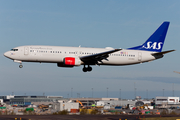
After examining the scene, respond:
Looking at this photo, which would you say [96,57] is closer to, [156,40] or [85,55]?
[85,55]

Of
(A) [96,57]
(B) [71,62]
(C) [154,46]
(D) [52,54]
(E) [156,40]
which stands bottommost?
(B) [71,62]

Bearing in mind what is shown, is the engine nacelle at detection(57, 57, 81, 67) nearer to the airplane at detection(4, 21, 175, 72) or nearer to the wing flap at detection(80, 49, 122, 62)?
the airplane at detection(4, 21, 175, 72)

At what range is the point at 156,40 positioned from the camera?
63.2m

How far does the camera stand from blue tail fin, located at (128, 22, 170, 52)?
62.2 m

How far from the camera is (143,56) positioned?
196ft

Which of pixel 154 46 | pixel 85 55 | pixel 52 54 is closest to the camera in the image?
pixel 52 54

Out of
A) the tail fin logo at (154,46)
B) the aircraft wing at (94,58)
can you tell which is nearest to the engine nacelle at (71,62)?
the aircraft wing at (94,58)

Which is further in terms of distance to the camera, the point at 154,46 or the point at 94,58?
the point at 154,46

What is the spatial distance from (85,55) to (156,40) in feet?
62.0

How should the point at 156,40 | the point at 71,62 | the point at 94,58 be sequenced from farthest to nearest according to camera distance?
the point at 156,40 → the point at 94,58 → the point at 71,62

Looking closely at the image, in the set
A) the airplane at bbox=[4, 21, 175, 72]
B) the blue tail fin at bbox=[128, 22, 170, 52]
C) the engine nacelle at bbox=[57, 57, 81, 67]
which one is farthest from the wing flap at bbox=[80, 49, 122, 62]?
the blue tail fin at bbox=[128, 22, 170, 52]

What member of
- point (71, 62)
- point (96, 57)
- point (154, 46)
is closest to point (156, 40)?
point (154, 46)

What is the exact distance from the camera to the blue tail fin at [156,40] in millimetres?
62250

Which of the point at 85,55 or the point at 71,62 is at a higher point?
the point at 85,55
